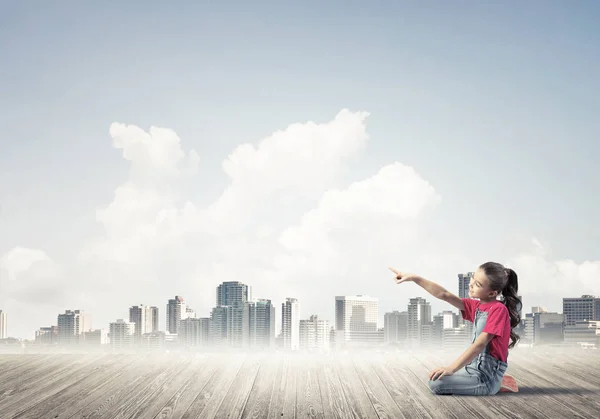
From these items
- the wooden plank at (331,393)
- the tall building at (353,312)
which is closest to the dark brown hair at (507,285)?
the wooden plank at (331,393)

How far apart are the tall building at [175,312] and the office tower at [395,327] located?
8.08m

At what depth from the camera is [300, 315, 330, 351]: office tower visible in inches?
823

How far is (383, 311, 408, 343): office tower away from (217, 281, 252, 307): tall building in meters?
7.04

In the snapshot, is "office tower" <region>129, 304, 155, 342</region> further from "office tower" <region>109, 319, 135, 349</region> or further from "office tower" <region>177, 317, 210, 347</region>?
"office tower" <region>177, 317, 210, 347</region>

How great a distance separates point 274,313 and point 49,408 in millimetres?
19526

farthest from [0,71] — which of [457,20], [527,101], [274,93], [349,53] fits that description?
[527,101]

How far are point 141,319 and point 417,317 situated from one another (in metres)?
11.0

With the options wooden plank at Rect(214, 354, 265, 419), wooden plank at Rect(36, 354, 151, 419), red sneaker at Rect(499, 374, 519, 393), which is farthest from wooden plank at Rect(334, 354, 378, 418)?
wooden plank at Rect(36, 354, 151, 419)

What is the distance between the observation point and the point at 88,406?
3832mm

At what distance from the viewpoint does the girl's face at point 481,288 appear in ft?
13.3

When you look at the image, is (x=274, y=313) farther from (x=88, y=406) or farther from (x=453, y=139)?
(x=88, y=406)

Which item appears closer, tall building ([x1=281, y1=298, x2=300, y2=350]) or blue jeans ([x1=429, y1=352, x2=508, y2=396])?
blue jeans ([x1=429, y1=352, x2=508, y2=396])

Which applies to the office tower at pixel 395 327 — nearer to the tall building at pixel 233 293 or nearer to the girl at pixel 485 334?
the tall building at pixel 233 293

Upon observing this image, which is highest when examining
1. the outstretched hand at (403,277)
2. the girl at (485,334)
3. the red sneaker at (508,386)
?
the outstretched hand at (403,277)
